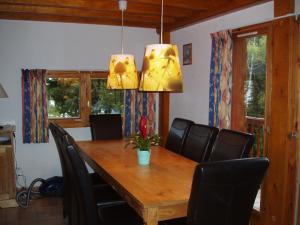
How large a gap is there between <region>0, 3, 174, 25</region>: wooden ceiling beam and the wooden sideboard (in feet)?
4.47

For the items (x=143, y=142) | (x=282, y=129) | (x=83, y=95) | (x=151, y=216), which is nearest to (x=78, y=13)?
(x=83, y=95)

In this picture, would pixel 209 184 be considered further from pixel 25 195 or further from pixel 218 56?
pixel 25 195

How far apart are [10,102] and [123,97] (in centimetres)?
Result: 150

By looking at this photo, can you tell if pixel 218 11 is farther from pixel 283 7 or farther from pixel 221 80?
pixel 283 7

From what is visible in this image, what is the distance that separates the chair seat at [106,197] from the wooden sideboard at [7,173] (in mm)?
1365

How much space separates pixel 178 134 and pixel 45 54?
7.14ft

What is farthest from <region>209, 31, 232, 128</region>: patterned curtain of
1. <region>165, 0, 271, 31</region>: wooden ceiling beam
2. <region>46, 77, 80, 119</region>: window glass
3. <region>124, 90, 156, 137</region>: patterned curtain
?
<region>46, 77, 80, 119</region>: window glass

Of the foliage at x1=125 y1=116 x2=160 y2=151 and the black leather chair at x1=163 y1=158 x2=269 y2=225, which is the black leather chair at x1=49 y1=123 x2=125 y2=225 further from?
the black leather chair at x1=163 y1=158 x2=269 y2=225

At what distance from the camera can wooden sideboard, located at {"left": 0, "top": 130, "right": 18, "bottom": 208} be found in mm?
3871

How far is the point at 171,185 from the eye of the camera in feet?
7.14

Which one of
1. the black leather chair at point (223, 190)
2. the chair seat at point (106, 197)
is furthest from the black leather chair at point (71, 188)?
the black leather chair at point (223, 190)

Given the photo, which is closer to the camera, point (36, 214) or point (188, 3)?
point (188, 3)

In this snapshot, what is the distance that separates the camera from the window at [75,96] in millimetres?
4629

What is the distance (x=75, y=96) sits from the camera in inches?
187
